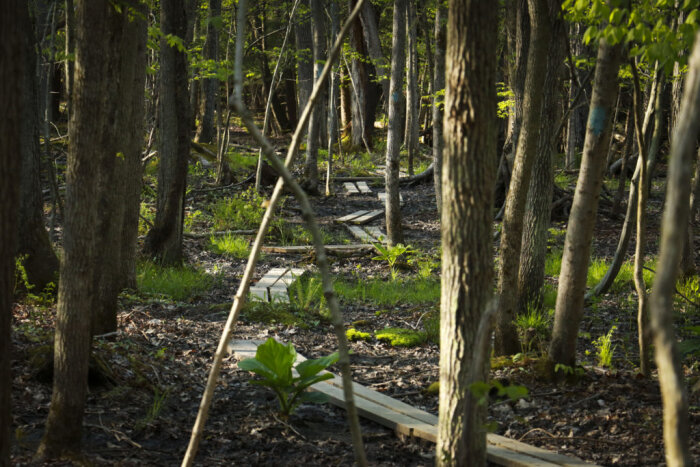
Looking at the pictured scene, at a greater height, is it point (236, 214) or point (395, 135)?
point (395, 135)

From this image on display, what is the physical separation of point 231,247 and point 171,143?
248cm

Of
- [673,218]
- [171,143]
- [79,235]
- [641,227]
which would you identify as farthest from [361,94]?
[673,218]

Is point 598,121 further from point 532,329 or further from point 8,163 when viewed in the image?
point 8,163

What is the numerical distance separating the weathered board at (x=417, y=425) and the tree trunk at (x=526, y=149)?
1174mm

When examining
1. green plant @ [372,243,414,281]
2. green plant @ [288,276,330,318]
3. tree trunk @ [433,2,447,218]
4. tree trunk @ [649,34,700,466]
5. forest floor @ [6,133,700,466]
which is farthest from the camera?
tree trunk @ [433,2,447,218]

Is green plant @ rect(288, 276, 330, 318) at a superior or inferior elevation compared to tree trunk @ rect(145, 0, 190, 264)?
inferior

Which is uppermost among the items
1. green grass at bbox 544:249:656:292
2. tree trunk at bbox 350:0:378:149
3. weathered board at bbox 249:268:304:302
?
tree trunk at bbox 350:0:378:149

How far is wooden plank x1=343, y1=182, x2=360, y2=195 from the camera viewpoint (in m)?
16.6

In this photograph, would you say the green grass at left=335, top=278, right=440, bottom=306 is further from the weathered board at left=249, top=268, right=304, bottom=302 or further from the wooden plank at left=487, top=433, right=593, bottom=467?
the wooden plank at left=487, top=433, right=593, bottom=467

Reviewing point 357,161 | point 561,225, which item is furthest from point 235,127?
point 561,225

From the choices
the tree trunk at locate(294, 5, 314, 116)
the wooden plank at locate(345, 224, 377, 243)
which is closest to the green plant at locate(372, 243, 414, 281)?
the wooden plank at locate(345, 224, 377, 243)

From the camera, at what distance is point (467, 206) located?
277 cm

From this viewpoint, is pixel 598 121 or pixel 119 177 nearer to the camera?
pixel 598 121

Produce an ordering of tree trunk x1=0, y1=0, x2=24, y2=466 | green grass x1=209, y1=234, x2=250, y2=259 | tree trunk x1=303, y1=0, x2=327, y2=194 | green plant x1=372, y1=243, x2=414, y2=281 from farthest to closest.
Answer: tree trunk x1=303, y1=0, x2=327, y2=194, green grass x1=209, y1=234, x2=250, y2=259, green plant x1=372, y1=243, x2=414, y2=281, tree trunk x1=0, y1=0, x2=24, y2=466
